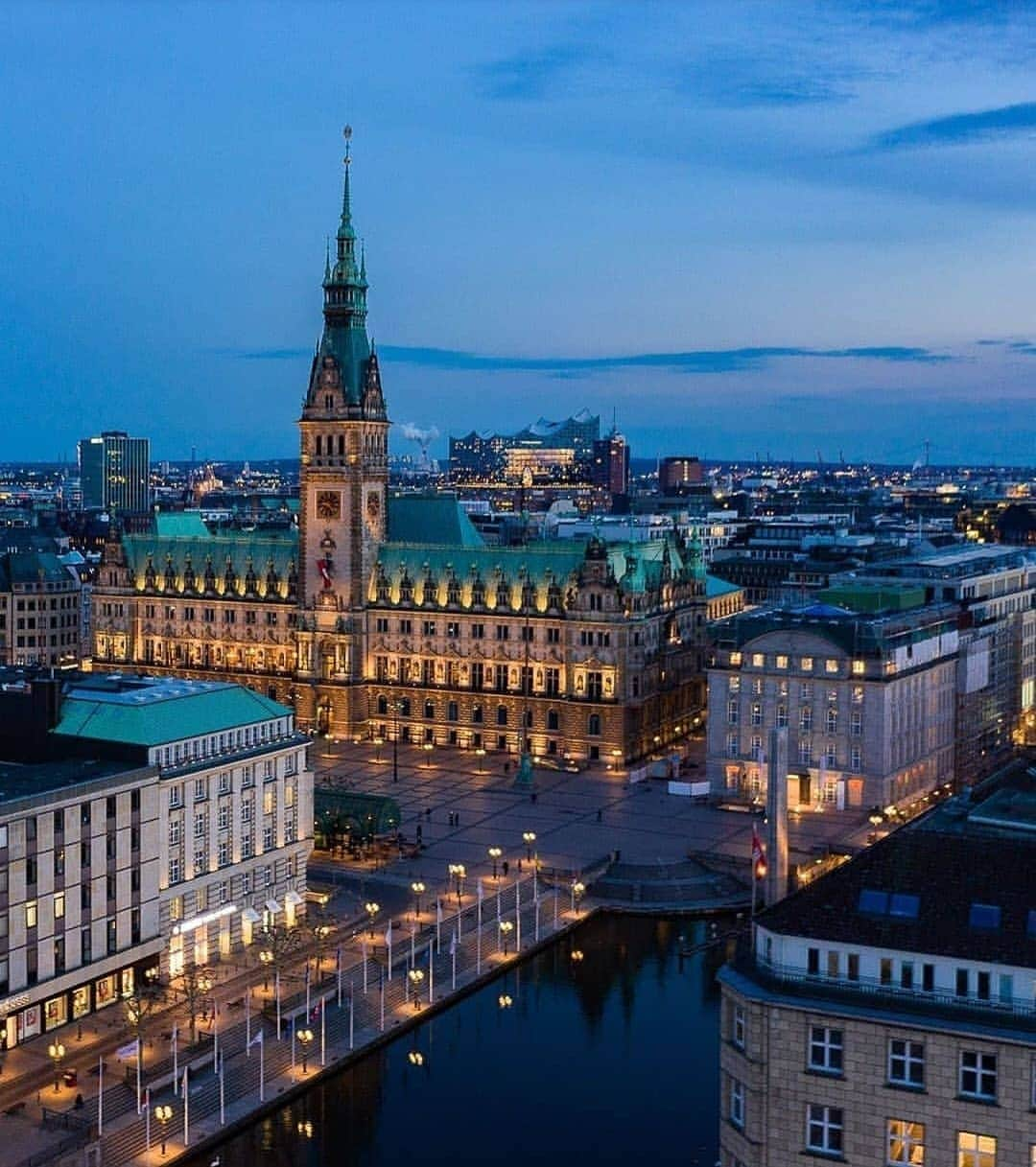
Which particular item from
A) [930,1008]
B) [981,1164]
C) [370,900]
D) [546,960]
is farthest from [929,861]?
[370,900]

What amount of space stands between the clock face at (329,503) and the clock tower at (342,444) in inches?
4.5

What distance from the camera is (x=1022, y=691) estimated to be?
195 meters

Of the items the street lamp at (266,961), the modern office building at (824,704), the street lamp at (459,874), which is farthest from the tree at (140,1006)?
the modern office building at (824,704)

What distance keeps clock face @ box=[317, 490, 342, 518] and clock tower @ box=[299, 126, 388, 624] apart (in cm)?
11

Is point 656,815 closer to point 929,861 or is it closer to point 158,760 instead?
point 158,760

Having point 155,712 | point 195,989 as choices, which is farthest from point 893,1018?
point 155,712

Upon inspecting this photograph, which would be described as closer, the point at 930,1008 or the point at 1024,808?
the point at 930,1008

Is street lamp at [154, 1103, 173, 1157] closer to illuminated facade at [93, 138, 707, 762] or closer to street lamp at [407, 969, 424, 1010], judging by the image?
street lamp at [407, 969, 424, 1010]

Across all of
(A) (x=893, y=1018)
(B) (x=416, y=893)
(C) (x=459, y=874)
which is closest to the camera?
(A) (x=893, y=1018)

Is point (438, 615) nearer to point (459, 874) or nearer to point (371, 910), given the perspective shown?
point (459, 874)

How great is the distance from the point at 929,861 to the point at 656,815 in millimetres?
86839

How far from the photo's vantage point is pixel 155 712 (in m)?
107

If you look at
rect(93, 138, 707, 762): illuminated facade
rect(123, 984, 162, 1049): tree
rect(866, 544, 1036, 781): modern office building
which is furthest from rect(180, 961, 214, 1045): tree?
→ rect(866, 544, 1036, 781): modern office building

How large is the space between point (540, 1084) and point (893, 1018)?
38.9m
